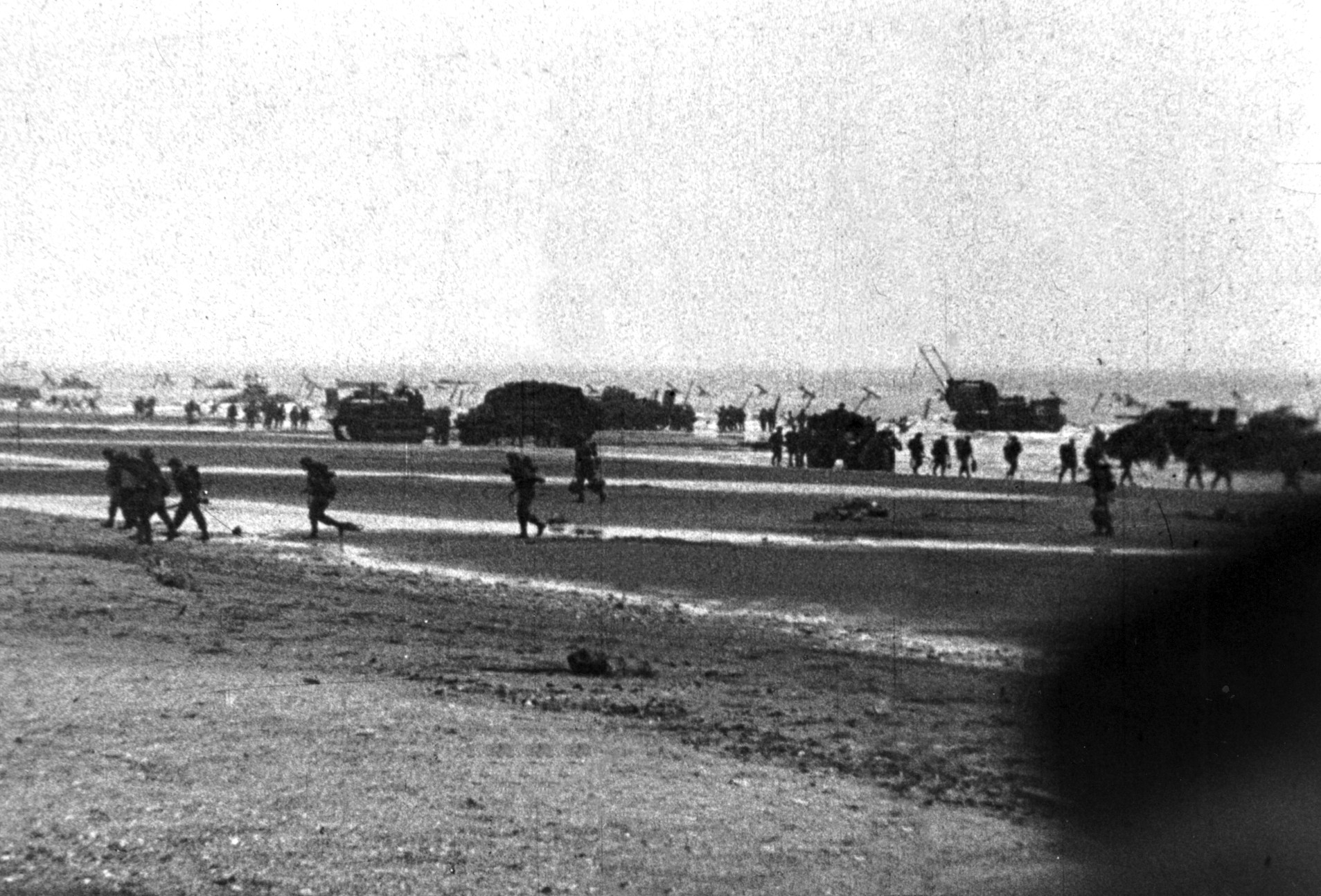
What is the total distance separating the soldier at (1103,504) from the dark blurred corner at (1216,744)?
14.7 metres

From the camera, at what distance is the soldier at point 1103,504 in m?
25.8

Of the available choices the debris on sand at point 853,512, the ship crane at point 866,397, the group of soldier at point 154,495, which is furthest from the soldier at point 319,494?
the ship crane at point 866,397

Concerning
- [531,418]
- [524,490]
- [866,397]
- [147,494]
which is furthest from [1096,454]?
[866,397]

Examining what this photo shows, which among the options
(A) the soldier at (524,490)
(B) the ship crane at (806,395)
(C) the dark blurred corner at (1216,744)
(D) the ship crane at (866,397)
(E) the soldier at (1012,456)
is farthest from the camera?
(D) the ship crane at (866,397)

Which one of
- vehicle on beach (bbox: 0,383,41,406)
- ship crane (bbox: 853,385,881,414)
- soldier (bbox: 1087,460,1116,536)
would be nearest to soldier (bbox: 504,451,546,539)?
soldier (bbox: 1087,460,1116,536)

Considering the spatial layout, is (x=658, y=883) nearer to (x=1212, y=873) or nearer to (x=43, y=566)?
(x=1212, y=873)

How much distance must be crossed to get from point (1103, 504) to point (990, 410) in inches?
1503

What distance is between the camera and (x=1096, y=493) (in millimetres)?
26719

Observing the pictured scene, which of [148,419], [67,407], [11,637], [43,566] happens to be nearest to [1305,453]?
[11,637]

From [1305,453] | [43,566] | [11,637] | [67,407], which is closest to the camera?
[1305,453]

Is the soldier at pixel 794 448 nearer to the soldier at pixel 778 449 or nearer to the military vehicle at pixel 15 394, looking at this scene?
the soldier at pixel 778 449

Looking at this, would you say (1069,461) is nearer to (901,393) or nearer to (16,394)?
(16,394)

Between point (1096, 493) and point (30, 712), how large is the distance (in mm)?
20792

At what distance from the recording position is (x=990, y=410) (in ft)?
209
